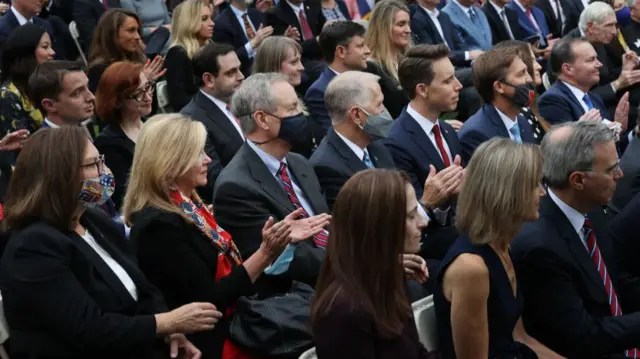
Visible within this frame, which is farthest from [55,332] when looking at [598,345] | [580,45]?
[580,45]

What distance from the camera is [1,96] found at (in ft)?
Answer: 21.2

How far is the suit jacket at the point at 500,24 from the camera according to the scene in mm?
10672

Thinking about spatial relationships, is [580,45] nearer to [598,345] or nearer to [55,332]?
[598,345]

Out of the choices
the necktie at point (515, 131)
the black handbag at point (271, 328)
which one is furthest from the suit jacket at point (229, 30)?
the black handbag at point (271, 328)

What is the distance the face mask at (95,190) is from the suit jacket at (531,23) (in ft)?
24.7

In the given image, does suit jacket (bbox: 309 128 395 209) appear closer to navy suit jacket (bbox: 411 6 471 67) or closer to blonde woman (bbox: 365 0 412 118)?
blonde woman (bbox: 365 0 412 118)

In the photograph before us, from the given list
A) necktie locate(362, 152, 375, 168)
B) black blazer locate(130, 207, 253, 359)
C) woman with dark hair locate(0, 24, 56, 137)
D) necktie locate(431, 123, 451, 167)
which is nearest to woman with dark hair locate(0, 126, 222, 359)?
black blazer locate(130, 207, 253, 359)

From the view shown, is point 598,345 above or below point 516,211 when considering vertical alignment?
below

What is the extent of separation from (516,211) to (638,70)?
18.4 ft

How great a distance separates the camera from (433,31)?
999 centimetres

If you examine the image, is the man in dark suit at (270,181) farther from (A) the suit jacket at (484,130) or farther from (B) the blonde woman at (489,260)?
(A) the suit jacket at (484,130)

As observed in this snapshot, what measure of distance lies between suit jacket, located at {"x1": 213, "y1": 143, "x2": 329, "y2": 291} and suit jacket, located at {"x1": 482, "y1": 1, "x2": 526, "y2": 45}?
6073 millimetres

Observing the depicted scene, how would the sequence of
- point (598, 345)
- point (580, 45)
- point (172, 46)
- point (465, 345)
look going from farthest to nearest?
1. point (172, 46)
2. point (580, 45)
3. point (598, 345)
4. point (465, 345)

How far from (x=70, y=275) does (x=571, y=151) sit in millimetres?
2097
